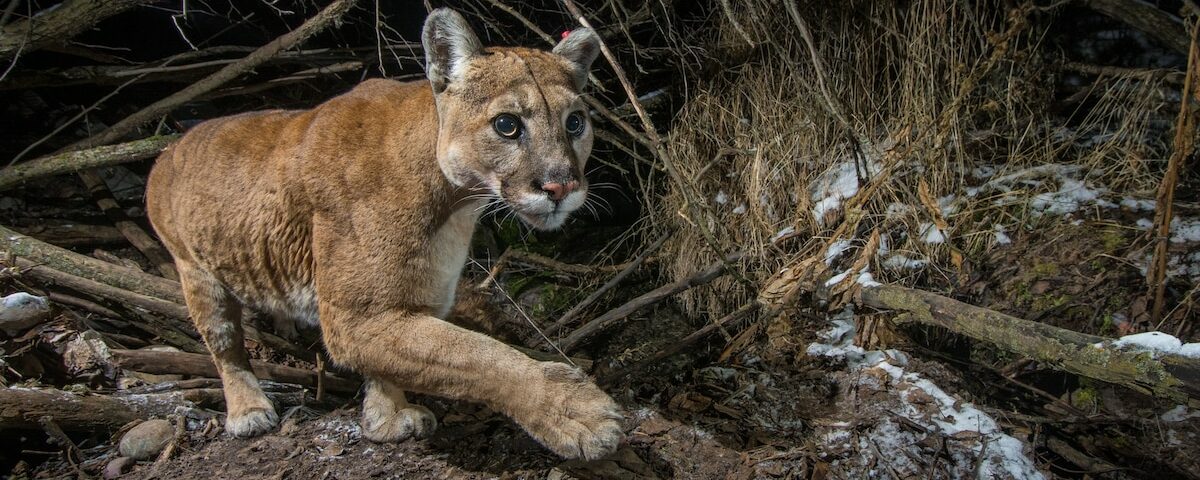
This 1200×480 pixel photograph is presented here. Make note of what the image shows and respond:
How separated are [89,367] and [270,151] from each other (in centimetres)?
171

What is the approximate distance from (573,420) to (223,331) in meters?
2.18

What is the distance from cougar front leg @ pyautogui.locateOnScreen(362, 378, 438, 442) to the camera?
3.32 m

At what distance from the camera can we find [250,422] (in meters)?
3.49

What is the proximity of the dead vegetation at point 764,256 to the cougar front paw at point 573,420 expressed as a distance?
0.30 meters

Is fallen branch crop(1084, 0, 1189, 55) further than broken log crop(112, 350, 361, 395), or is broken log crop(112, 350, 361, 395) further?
fallen branch crop(1084, 0, 1189, 55)

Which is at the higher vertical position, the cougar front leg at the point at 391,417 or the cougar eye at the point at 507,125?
the cougar eye at the point at 507,125

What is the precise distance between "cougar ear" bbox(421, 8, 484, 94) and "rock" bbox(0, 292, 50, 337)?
251 centimetres

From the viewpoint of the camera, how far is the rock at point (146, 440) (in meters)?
3.22

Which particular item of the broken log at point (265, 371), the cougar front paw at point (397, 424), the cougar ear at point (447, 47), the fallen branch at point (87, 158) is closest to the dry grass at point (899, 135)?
the cougar ear at point (447, 47)

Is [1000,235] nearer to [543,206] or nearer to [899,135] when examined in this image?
[899,135]

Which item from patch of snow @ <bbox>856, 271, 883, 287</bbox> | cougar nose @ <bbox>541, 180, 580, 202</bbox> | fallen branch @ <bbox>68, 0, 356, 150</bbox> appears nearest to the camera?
cougar nose @ <bbox>541, 180, 580, 202</bbox>

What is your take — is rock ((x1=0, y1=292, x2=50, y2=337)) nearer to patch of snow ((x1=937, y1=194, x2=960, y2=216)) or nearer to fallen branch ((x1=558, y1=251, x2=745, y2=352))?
fallen branch ((x1=558, y1=251, x2=745, y2=352))

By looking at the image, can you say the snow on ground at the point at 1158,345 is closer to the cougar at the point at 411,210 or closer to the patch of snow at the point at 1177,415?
the patch of snow at the point at 1177,415

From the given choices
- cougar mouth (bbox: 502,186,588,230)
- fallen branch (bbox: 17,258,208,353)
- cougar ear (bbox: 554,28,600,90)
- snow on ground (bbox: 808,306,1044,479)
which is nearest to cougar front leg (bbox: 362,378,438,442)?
cougar mouth (bbox: 502,186,588,230)
